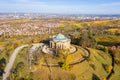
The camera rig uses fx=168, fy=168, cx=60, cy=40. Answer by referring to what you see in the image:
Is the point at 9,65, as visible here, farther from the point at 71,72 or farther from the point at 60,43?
the point at 71,72

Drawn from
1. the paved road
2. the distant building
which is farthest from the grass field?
the distant building

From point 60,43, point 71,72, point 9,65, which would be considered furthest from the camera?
point 60,43

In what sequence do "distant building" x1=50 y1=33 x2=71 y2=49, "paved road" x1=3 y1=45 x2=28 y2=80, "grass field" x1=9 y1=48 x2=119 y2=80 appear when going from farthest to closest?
"distant building" x1=50 y1=33 x2=71 y2=49 → "paved road" x1=3 y1=45 x2=28 y2=80 → "grass field" x1=9 y1=48 x2=119 y2=80

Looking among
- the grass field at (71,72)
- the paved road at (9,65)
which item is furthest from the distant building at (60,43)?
the paved road at (9,65)

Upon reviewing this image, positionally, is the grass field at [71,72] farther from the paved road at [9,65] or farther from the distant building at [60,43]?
the distant building at [60,43]

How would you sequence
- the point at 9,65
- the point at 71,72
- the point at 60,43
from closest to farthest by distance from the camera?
the point at 71,72
the point at 9,65
the point at 60,43

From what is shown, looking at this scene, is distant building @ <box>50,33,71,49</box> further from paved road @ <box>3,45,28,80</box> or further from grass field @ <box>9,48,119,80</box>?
paved road @ <box>3,45,28,80</box>

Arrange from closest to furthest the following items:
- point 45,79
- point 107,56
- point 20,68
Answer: point 45,79 → point 20,68 → point 107,56

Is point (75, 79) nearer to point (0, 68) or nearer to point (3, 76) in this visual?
point (3, 76)

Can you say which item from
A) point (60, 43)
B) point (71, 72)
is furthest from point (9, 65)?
point (71, 72)

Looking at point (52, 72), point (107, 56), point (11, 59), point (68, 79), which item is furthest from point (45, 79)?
point (107, 56)

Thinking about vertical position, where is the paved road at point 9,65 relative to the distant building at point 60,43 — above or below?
below
